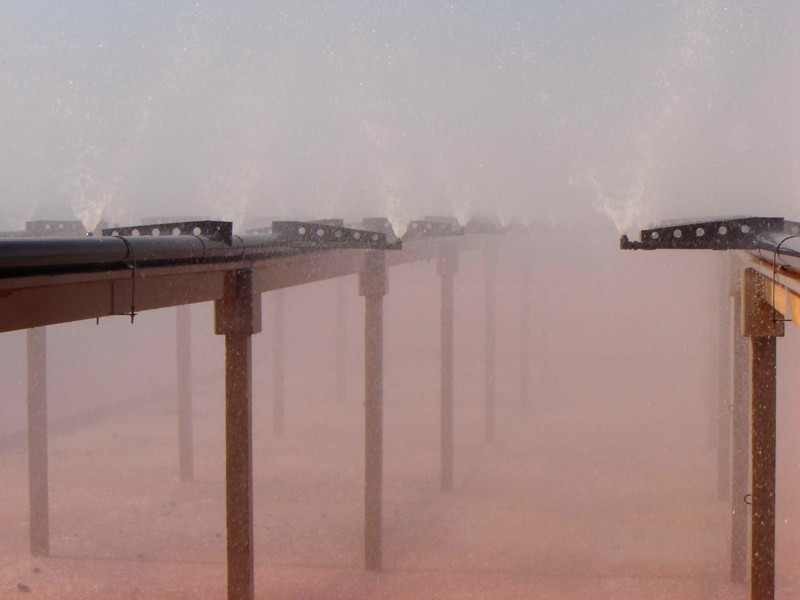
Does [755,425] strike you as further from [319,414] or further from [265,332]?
[265,332]

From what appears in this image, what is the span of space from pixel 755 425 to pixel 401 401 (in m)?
19.6

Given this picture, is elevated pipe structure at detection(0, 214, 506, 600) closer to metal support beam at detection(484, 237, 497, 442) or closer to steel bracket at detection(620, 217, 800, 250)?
steel bracket at detection(620, 217, 800, 250)

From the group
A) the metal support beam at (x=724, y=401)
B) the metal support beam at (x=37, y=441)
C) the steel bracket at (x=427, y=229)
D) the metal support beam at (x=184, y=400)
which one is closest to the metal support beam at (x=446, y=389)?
the steel bracket at (x=427, y=229)

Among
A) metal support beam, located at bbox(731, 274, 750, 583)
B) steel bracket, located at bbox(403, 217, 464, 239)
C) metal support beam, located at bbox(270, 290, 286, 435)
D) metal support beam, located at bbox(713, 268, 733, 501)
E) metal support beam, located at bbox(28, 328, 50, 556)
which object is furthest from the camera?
metal support beam, located at bbox(270, 290, 286, 435)

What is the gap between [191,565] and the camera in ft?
37.9

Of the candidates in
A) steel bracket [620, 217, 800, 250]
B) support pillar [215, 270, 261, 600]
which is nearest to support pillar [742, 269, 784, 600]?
steel bracket [620, 217, 800, 250]

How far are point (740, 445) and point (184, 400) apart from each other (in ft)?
34.7

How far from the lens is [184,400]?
1634cm

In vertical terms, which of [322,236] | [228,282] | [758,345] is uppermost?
[322,236]

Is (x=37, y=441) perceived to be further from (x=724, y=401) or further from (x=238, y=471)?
(x=724, y=401)

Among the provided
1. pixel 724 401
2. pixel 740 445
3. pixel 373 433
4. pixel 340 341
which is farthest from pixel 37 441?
pixel 340 341

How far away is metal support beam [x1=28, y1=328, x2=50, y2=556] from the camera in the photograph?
11820 millimetres

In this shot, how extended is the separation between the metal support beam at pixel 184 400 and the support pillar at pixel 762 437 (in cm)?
1148

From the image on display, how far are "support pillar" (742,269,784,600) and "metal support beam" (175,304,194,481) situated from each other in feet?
37.7
